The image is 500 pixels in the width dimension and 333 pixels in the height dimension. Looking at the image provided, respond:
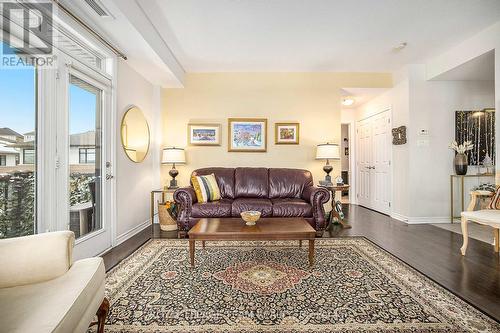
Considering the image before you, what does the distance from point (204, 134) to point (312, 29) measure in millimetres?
2398

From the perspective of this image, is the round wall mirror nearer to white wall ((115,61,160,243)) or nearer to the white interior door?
white wall ((115,61,160,243))

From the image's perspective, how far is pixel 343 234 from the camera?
3.34 m

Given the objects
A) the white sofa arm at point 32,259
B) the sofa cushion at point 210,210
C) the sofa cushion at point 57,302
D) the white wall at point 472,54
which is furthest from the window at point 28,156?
the white wall at point 472,54

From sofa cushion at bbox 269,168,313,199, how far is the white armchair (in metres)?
2.84

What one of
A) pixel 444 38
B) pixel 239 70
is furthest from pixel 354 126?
pixel 239 70

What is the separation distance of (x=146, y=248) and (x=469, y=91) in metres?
5.63

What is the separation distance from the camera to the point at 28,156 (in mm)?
1848

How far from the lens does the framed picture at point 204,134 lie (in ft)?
14.1

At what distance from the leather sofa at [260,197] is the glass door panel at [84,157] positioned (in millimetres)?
963

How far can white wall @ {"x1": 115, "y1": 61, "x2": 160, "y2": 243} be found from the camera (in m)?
3.08

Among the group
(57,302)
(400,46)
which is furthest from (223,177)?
(400,46)

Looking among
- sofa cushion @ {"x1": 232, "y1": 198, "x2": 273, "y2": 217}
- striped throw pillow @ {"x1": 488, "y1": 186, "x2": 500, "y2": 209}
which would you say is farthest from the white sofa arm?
striped throw pillow @ {"x1": 488, "y1": 186, "x2": 500, "y2": 209}

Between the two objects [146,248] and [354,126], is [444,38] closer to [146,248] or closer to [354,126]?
[354,126]

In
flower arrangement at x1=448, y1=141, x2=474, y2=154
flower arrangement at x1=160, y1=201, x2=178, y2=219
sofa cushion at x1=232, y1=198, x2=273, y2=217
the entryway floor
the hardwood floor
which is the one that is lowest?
the hardwood floor
